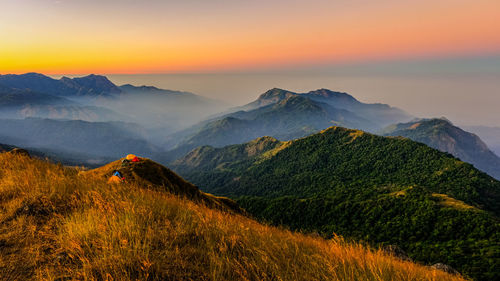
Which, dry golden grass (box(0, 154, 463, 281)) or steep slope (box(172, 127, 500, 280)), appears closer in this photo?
dry golden grass (box(0, 154, 463, 281))

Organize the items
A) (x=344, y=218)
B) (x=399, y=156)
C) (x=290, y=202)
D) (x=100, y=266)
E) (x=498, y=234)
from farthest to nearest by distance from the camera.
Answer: (x=399, y=156) < (x=290, y=202) < (x=344, y=218) < (x=498, y=234) < (x=100, y=266)

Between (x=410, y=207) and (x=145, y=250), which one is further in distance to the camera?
(x=410, y=207)

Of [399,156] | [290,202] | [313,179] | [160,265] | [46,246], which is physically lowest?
[313,179]

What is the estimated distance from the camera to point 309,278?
3221 millimetres

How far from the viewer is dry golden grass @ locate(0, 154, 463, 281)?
2.97 metres

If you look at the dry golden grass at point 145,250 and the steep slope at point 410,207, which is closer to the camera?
the dry golden grass at point 145,250

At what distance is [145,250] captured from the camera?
10.8 ft

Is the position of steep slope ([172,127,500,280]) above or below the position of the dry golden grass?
below

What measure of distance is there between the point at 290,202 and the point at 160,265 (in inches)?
3626

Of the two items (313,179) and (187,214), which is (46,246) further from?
(313,179)

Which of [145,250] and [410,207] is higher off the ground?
[145,250]

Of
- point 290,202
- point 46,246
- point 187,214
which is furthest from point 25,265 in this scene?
point 290,202

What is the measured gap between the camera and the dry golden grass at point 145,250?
9.74 feet

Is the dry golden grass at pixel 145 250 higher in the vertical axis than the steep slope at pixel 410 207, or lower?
higher
